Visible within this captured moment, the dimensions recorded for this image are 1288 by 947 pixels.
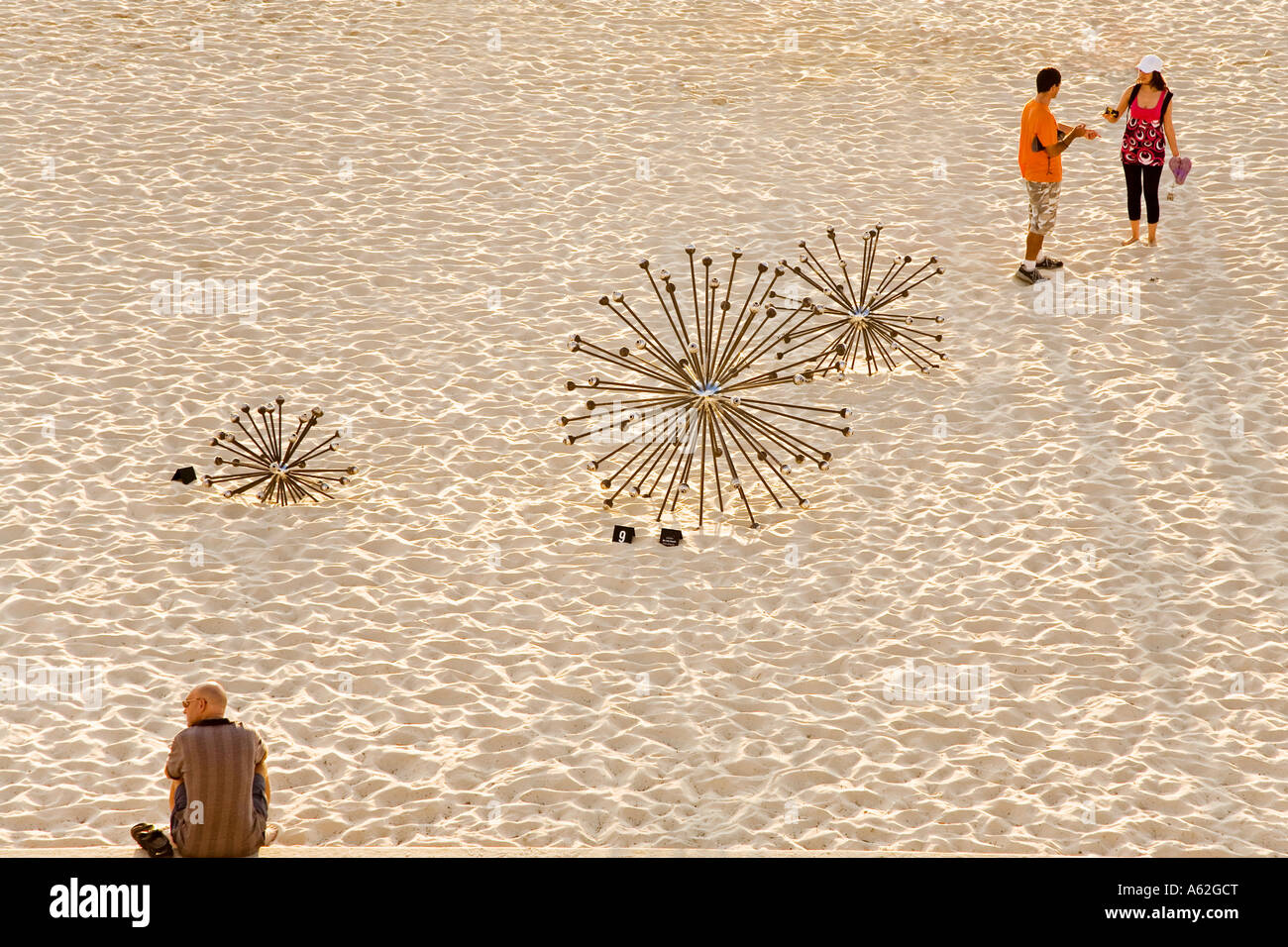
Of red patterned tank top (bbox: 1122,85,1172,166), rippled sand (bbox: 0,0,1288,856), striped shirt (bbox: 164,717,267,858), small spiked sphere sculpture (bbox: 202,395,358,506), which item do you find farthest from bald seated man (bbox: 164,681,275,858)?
red patterned tank top (bbox: 1122,85,1172,166)

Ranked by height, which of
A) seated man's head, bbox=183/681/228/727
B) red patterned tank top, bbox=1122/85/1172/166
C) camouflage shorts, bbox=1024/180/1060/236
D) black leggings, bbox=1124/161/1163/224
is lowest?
seated man's head, bbox=183/681/228/727

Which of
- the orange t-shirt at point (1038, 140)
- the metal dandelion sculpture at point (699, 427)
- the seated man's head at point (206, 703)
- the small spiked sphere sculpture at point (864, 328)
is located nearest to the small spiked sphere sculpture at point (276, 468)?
the metal dandelion sculpture at point (699, 427)

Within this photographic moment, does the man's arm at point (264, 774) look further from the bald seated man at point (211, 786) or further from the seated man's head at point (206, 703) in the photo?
the seated man's head at point (206, 703)

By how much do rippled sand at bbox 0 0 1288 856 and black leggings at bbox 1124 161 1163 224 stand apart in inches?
12.2

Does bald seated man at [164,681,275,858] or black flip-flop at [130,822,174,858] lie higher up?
bald seated man at [164,681,275,858]

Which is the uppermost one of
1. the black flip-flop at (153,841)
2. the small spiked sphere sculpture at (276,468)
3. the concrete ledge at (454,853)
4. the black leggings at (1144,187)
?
the black leggings at (1144,187)

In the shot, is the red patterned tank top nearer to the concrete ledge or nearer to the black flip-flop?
the concrete ledge

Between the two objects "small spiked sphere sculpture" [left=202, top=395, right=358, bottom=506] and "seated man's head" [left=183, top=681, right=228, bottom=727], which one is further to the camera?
"small spiked sphere sculpture" [left=202, top=395, right=358, bottom=506]

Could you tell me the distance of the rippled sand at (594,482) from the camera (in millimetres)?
6016

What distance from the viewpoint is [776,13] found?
51.2 feet

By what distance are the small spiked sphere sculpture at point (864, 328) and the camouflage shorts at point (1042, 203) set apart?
2.70 feet

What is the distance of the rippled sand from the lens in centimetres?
602

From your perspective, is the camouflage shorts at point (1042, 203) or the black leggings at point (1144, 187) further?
the black leggings at point (1144, 187)

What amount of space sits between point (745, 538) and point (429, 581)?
1.82 m
